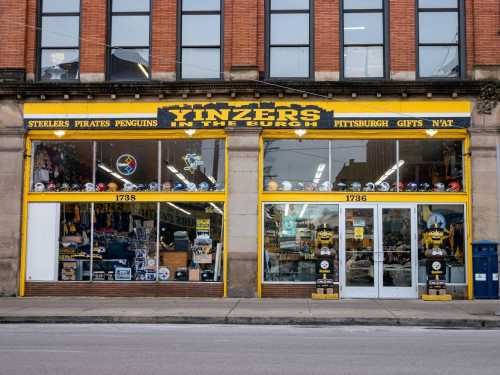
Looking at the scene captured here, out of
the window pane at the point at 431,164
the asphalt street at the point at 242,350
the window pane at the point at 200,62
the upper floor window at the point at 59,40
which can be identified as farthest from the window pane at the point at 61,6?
the window pane at the point at 431,164

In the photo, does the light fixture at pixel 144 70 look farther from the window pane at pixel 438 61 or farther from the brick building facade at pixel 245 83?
the window pane at pixel 438 61

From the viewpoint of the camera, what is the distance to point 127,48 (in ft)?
64.7

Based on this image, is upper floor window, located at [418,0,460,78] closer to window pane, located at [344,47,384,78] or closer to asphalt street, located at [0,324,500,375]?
window pane, located at [344,47,384,78]

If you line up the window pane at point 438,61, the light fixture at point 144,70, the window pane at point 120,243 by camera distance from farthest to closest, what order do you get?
the light fixture at point 144,70 → the window pane at point 438,61 → the window pane at point 120,243

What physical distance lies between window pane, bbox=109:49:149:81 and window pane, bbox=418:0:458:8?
8081 mm

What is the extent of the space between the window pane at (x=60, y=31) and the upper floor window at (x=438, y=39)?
32.9 feet

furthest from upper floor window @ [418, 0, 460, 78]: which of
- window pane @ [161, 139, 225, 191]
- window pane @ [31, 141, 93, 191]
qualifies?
window pane @ [31, 141, 93, 191]

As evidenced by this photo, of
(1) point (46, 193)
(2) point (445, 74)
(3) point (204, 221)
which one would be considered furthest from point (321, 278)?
(1) point (46, 193)

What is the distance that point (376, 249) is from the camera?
18.7 meters

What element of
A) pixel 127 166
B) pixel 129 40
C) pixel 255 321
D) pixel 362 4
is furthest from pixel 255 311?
pixel 362 4

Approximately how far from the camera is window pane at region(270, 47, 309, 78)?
1938 cm

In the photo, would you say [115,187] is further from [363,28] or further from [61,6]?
[363,28]

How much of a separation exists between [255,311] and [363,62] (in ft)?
26.5

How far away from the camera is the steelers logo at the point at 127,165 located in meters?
19.2
